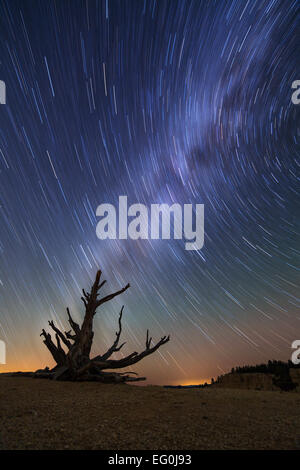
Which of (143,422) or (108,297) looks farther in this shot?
(108,297)

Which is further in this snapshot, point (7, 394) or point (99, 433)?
point (7, 394)

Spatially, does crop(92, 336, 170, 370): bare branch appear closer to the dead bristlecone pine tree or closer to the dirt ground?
the dead bristlecone pine tree

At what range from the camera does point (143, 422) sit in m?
5.54

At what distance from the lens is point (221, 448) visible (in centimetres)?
429

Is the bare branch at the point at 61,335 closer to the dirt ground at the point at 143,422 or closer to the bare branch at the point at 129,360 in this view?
the bare branch at the point at 129,360

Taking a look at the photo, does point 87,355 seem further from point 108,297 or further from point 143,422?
point 143,422

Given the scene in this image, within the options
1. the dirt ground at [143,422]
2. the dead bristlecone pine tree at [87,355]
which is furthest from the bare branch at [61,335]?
the dirt ground at [143,422]

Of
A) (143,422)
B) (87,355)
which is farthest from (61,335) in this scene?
(143,422)

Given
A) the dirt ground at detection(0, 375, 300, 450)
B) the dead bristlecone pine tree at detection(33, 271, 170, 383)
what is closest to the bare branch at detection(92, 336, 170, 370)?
the dead bristlecone pine tree at detection(33, 271, 170, 383)

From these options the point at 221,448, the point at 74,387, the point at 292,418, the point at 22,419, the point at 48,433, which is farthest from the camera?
the point at 74,387

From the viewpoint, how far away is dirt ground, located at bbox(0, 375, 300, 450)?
4422mm
